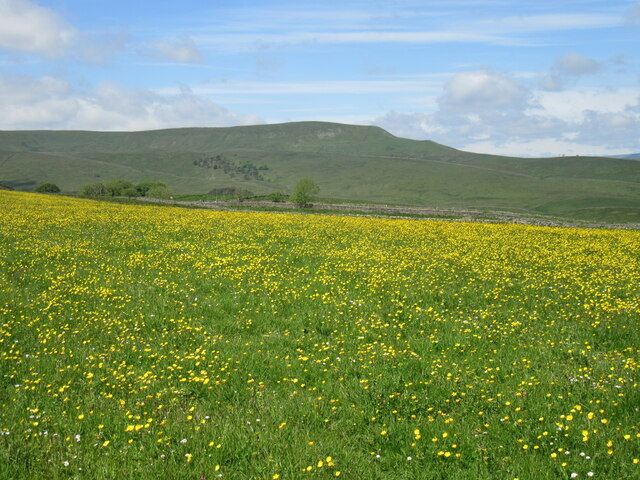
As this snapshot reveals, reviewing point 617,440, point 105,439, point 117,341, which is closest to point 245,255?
point 117,341

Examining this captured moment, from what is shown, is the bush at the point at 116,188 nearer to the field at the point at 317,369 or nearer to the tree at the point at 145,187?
the tree at the point at 145,187

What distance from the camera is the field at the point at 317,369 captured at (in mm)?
6168

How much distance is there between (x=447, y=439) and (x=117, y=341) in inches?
297

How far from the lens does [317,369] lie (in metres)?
8.99

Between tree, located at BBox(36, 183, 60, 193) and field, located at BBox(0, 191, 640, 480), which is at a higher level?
tree, located at BBox(36, 183, 60, 193)

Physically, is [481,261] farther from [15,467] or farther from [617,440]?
[15,467]

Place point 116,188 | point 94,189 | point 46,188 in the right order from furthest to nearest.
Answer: point 116,188, point 94,189, point 46,188

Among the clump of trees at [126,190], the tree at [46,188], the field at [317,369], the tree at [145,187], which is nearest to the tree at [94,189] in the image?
the clump of trees at [126,190]

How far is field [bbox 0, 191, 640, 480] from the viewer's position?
6.17 m

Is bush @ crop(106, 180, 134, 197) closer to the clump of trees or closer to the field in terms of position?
the clump of trees

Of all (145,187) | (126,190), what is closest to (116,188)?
(145,187)

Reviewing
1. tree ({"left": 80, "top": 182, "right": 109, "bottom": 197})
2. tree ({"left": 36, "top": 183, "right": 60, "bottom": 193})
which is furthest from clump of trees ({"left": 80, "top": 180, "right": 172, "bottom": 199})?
tree ({"left": 36, "top": 183, "right": 60, "bottom": 193})

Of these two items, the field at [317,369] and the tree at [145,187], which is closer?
the field at [317,369]

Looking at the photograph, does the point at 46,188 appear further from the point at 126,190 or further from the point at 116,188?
the point at 126,190
